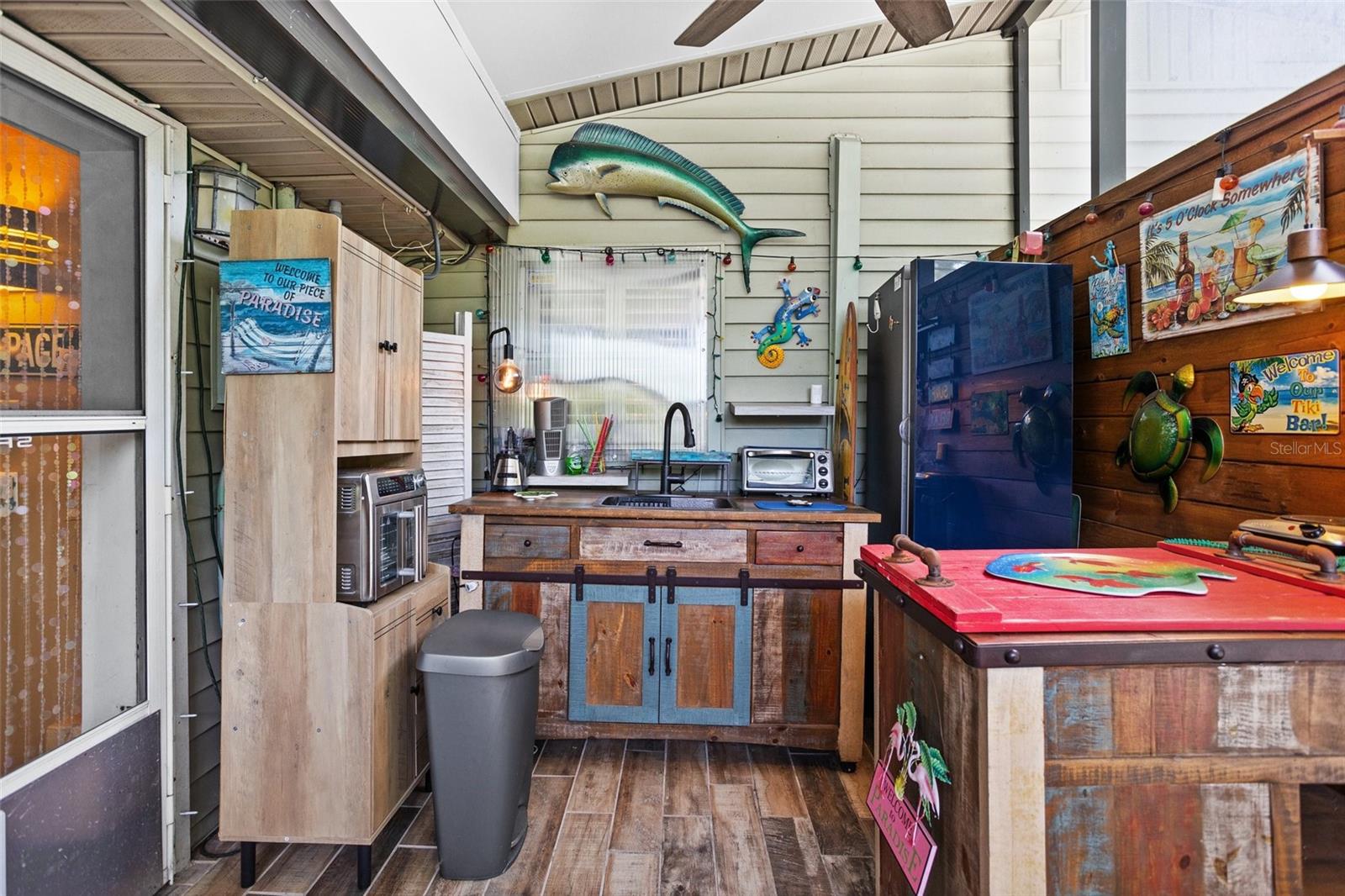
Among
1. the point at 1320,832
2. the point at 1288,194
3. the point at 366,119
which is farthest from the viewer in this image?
the point at 366,119

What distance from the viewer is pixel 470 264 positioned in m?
3.30

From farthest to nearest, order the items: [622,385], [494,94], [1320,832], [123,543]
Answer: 1. [622,385]
2. [494,94]
3. [123,543]
4. [1320,832]

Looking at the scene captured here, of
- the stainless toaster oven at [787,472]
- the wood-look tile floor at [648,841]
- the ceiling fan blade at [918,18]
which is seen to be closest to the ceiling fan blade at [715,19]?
the ceiling fan blade at [918,18]

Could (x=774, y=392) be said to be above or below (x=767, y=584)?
above

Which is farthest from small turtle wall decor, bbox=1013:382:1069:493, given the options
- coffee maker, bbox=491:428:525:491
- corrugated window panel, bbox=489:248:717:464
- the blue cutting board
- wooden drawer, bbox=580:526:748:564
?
coffee maker, bbox=491:428:525:491

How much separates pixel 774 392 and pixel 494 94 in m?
1.98

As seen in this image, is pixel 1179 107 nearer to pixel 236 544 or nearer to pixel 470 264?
pixel 470 264

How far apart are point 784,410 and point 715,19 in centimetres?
167

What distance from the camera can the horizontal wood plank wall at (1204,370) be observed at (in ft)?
4.68

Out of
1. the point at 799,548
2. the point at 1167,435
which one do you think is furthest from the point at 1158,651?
the point at 799,548

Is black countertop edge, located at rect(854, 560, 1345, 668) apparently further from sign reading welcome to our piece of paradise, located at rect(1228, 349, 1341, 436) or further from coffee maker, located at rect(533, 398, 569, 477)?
coffee maker, located at rect(533, 398, 569, 477)

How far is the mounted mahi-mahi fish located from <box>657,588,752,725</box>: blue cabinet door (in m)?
1.71

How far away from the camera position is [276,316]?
5.82 feet

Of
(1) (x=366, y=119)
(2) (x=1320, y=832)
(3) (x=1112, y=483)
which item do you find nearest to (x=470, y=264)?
(1) (x=366, y=119)
